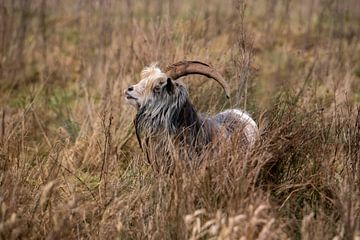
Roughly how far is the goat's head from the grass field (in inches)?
A: 11.9

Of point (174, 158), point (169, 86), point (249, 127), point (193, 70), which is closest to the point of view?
point (174, 158)

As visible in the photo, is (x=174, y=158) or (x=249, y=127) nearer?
(x=174, y=158)

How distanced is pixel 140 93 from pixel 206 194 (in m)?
1.43

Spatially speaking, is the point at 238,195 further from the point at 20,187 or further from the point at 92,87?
the point at 92,87

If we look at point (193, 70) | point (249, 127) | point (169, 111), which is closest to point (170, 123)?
point (169, 111)

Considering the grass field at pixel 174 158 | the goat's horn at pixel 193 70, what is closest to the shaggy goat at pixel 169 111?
the goat's horn at pixel 193 70

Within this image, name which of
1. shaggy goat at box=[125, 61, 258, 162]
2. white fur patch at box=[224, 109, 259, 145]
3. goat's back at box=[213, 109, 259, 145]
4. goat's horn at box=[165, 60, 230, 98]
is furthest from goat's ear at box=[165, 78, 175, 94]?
white fur patch at box=[224, 109, 259, 145]

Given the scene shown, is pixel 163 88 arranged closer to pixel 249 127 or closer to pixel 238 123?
pixel 238 123

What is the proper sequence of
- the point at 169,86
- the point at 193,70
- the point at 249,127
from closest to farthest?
the point at 169,86
the point at 193,70
the point at 249,127

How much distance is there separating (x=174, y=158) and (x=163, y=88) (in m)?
0.97

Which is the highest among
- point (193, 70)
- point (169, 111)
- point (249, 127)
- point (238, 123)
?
point (193, 70)

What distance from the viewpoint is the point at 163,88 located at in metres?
5.05

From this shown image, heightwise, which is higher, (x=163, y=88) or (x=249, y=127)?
(x=163, y=88)

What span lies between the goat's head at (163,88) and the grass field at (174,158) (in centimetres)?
30
